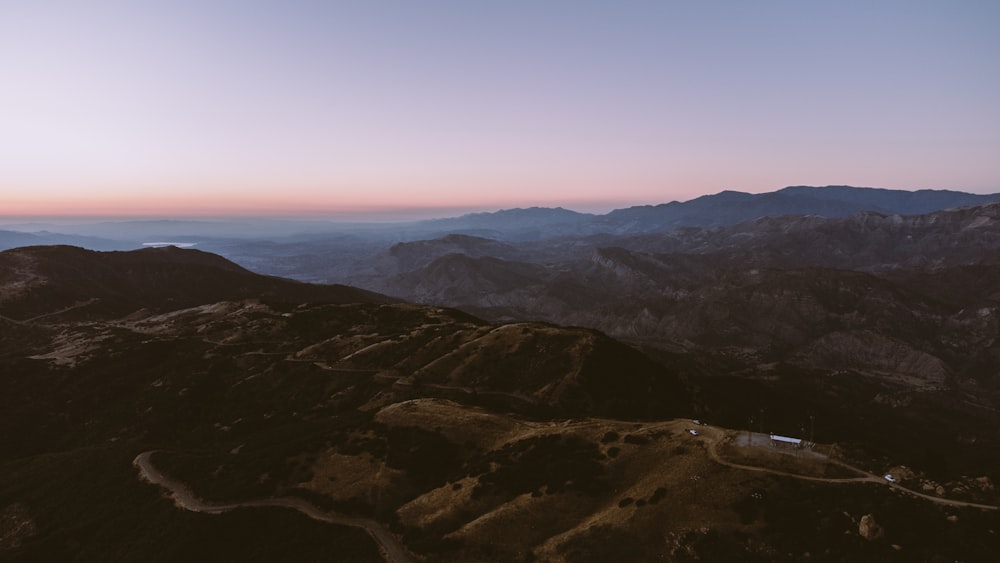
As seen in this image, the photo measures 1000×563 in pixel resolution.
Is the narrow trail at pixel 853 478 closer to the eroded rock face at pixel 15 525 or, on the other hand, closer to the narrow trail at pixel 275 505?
the narrow trail at pixel 275 505

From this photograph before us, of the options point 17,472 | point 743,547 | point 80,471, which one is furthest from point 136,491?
point 743,547

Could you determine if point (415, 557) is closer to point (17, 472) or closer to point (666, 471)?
point (666, 471)

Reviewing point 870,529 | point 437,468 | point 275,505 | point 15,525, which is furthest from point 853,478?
point 15,525

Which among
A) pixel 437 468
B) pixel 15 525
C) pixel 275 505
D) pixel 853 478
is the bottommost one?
pixel 15 525

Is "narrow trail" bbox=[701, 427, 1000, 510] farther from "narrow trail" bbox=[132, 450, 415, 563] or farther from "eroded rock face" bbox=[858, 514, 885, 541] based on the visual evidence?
"narrow trail" bbox=[132, 450, 415, 563]

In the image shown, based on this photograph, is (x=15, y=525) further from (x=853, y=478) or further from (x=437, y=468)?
(x=853, y=478)
